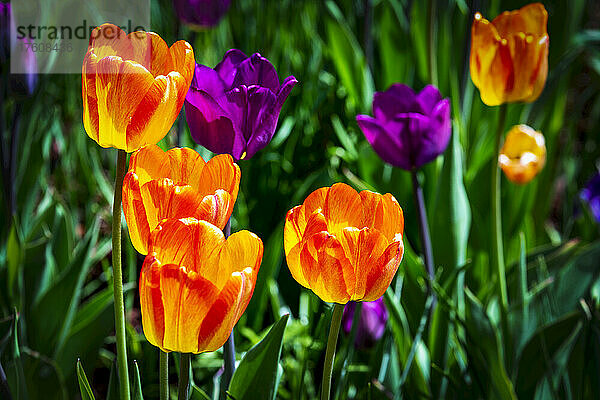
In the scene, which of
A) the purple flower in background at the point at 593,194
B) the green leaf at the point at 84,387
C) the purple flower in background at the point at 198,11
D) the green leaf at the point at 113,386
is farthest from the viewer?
the purple flower in background at the point at 593,194

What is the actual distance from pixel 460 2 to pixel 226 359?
116 centimetres

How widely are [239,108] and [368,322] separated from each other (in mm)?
397

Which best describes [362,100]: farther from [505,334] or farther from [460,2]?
[505,334]

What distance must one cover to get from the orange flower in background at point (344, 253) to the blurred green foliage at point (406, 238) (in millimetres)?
202

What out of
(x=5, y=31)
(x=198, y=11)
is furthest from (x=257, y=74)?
(x=198, y=11)

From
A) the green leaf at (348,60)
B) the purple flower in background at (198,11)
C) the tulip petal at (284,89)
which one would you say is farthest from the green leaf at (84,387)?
the green leaf at (348,60)

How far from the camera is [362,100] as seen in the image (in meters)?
1.37

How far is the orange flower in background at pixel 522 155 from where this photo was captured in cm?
110

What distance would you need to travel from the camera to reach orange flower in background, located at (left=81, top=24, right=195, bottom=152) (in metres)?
0.45

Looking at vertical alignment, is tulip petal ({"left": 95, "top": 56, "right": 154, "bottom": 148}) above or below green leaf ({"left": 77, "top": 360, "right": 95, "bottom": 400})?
above

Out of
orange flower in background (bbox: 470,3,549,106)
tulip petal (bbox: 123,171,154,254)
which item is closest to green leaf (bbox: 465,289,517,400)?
orange flower in background (bbox: 470,3,549,106)

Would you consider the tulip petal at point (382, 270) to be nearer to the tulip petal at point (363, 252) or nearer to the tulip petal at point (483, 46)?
the tulip petal at point (363, 252)

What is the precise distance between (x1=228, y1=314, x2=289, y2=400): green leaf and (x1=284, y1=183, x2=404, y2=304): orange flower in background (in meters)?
0.13

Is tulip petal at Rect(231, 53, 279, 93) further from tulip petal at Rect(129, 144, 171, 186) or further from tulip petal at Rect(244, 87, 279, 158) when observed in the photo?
tulip petal at Rect(129, 144, 171, 186)
